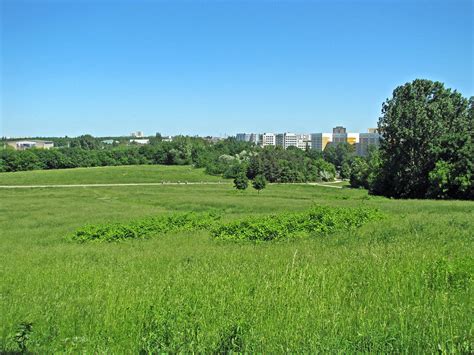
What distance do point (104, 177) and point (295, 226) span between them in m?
108

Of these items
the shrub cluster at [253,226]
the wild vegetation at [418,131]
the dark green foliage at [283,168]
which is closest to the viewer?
the shrub cluster at [253,226]

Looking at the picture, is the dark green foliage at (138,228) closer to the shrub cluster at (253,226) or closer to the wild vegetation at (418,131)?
the shrub cluster at (253,226)

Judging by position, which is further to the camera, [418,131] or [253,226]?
[418,131]

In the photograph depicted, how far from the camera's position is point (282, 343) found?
493 centimetres

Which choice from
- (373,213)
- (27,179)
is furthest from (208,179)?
(373,213)

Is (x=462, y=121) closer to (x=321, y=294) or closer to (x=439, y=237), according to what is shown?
(x=439, y=237)

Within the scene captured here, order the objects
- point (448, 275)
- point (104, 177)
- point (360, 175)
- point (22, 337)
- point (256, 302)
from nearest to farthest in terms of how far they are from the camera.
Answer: point (22, 337) < point (256, 302) < point (448, 275) < point (360, 175) < point (104, 177)

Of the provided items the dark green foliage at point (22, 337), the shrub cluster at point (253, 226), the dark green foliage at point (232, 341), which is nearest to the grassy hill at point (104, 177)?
the shrub cluster at point (253, 226)

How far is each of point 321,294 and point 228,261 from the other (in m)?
4.32

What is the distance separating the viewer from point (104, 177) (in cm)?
11731

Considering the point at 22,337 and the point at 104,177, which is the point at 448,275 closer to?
the point at 22,337

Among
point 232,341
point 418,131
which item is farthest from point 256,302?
point 418,131

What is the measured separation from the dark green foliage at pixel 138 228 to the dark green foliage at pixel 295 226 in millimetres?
3558

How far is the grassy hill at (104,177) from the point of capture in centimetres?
10426
